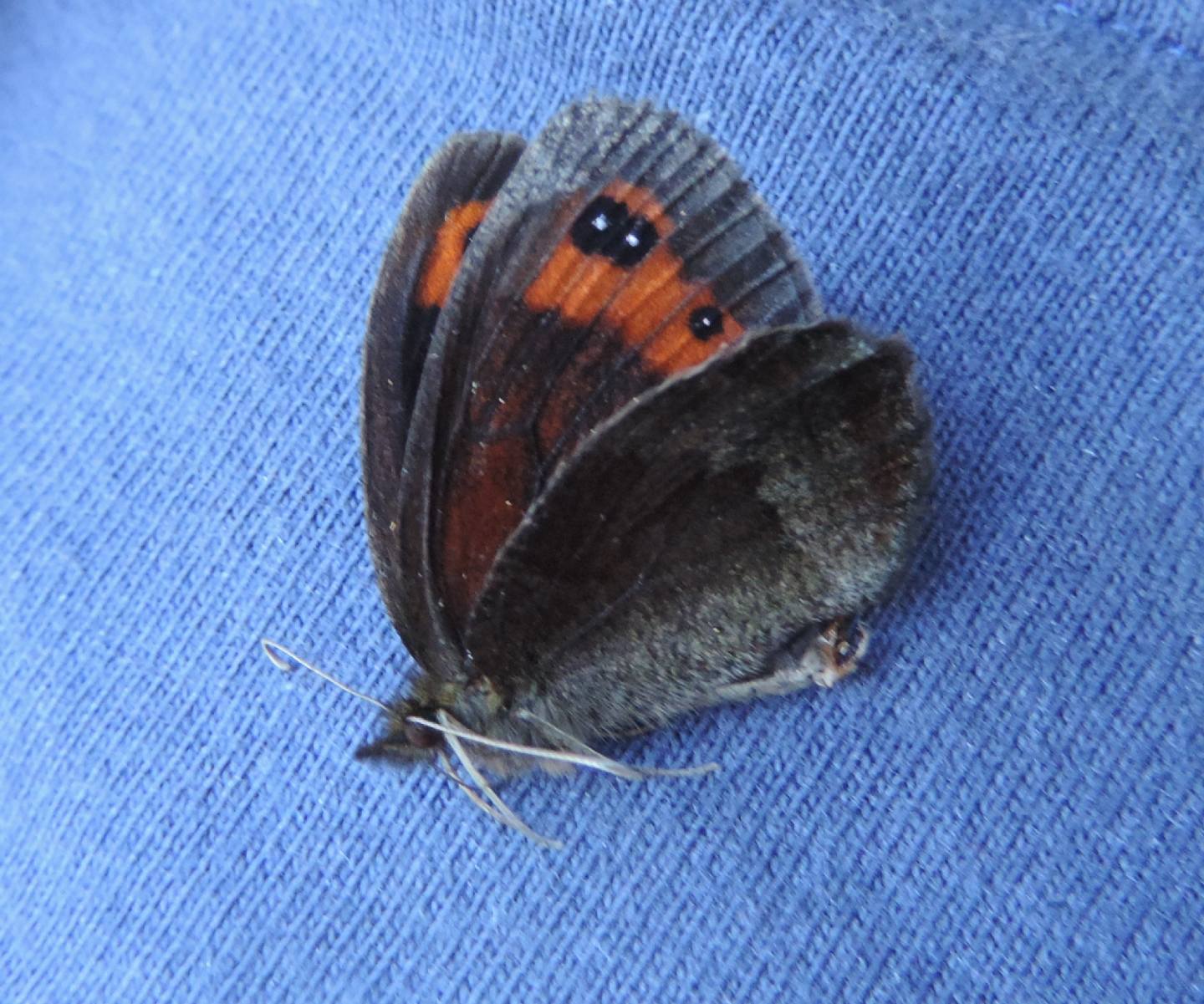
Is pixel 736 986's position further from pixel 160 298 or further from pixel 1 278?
pixel 1 278

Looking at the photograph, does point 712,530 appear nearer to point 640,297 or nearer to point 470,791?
point 640,297

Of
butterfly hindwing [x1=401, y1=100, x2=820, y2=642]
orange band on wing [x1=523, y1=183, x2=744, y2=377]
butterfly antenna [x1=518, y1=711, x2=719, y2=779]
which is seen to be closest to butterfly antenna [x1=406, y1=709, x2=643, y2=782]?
butterfly antenna [x1=518, y1=711, x2=719, y2=779]

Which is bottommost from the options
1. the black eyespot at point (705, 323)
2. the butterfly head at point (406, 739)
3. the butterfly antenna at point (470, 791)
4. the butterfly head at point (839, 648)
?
the butterfly antenna at point (470, 791)

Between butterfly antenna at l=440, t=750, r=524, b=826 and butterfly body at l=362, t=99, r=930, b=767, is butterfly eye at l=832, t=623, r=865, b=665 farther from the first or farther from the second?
butterfly antenna at l=440, t=750, r=524, b=826

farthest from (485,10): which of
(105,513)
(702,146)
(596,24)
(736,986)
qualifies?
(736,986)

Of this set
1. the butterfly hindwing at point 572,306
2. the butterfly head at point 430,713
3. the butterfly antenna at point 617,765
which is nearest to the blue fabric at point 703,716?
the butterfly antenna at point 617,765

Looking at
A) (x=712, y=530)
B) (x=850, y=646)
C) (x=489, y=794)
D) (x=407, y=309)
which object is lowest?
(x=489, y=794)

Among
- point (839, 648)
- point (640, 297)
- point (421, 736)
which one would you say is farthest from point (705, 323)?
point (421, 736)

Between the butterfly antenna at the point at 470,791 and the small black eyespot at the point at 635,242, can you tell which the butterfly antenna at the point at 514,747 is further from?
the small black eyespot at the point at 635,242
